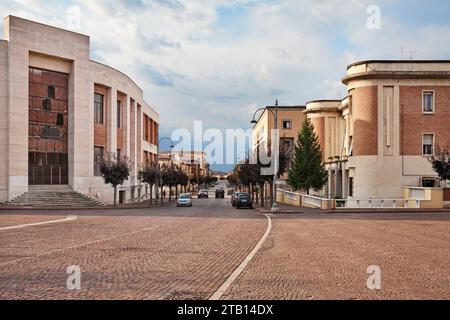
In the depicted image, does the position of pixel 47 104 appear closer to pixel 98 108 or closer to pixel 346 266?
pixel 98 108

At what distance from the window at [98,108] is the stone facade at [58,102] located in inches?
21.9

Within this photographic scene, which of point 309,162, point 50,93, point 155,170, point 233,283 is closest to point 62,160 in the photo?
point 50,93

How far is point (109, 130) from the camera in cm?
5559

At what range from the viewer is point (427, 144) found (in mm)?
45344

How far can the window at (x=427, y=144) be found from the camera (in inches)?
1781

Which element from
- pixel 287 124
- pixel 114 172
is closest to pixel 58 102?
pixel 114 172

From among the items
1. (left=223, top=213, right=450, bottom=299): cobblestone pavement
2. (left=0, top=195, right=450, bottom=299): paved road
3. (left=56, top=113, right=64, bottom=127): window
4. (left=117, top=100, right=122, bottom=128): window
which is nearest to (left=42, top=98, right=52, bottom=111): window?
(left=56, top=113, right=64, bottom=127): window

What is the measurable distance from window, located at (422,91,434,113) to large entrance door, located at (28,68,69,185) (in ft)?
106

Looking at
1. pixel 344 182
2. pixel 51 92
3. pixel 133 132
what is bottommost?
pixel 344 182

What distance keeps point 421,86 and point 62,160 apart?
3275 centimetres

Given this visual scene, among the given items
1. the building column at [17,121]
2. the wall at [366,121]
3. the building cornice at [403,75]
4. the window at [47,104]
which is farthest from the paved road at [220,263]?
the window at [47,104]

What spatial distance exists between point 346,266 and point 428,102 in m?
36.9
